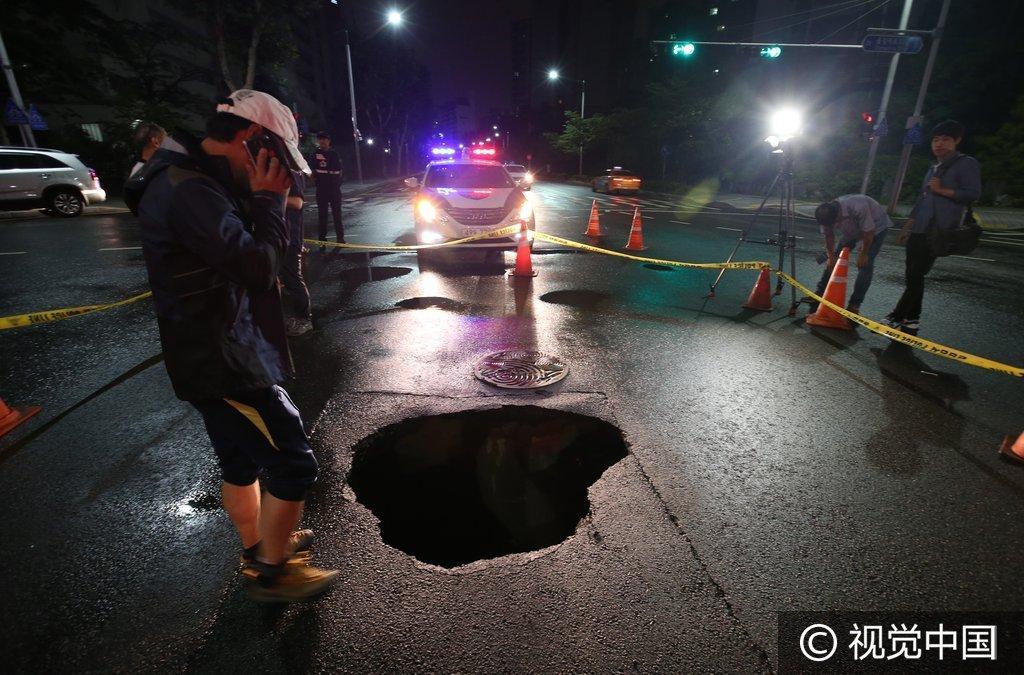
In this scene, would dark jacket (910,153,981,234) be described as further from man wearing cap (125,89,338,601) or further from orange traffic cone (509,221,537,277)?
man wearing cap (125,89,338,601)

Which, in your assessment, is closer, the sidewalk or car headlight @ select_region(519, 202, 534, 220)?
car headlight @ select_region(519, 202, 534, 220)

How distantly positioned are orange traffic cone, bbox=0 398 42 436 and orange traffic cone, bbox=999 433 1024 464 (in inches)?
273

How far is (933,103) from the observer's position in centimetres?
2622

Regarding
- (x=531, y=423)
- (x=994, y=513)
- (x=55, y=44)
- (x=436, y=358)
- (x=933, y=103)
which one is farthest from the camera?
(x=933, y=103)

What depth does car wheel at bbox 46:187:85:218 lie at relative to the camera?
1421 centimetres

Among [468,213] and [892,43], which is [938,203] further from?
[892,43]

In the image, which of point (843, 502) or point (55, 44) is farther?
point (55, 44)

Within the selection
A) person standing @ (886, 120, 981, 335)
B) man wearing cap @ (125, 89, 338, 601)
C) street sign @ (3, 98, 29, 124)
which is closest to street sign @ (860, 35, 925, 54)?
person standing @ (886, 120, 981, 335)

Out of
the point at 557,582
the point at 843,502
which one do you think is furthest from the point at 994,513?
the point at 557,582

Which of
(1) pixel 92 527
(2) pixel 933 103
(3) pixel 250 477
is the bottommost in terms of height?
(1) pixel 92 527

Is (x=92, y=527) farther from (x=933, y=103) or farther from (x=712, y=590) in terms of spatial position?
(x=933, y=103)

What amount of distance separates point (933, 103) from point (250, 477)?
36345 millimetres

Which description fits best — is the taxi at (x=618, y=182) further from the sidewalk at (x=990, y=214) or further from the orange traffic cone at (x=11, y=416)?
the orange traffic cone at (x=11, y=416)

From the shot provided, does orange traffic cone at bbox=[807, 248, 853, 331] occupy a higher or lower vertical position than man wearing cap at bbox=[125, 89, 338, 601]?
lower
